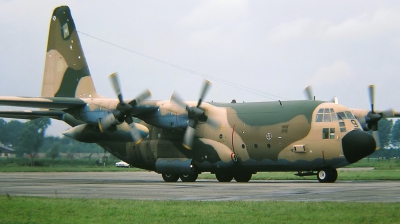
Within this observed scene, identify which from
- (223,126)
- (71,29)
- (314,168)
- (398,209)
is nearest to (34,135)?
(71,29)

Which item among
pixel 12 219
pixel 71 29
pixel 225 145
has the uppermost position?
pixel 71 29

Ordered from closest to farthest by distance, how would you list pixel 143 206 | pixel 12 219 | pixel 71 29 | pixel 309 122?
pixel 12 219, pixel 143 206, pixel 309 122, pixel 71 29

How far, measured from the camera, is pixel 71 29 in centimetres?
3669

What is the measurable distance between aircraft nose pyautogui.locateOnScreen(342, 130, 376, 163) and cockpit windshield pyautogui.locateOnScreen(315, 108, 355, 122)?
995 millimetres

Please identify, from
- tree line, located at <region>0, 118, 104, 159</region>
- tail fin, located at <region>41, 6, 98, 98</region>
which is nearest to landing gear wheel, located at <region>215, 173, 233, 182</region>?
tail fin, located at <region>41, 6, 98, 98</region>

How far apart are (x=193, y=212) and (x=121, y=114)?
1586 cm

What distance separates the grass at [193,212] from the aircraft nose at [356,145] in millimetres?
12153

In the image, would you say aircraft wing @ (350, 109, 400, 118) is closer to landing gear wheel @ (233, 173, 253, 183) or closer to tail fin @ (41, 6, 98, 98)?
landing gear wheel @ (233, 173, 253, 183)

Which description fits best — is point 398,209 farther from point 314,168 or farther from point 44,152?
point 44,152

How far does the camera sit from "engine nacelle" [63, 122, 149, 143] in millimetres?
32125

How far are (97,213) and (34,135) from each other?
4005 centimetres

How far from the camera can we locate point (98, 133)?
3228 cm

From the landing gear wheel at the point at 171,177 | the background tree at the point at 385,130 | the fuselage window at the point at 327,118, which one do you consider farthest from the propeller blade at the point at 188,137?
the background tree at the point at 385,130

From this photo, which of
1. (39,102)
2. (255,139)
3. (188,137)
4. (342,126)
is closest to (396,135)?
(255,139)
